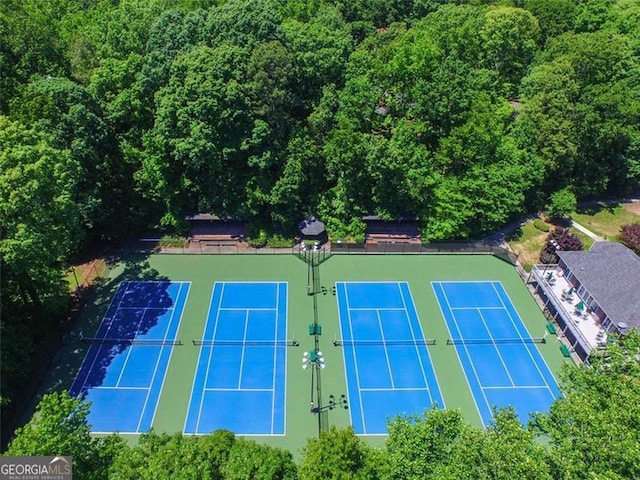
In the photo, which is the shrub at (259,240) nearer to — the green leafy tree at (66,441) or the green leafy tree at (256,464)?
the green leafy tree at (66,441)

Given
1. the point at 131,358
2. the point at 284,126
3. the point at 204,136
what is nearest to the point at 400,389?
the point at 131,358

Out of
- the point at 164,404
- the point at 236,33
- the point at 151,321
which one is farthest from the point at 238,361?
the point at 236,33

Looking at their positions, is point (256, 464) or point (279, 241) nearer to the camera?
point (256, 464)

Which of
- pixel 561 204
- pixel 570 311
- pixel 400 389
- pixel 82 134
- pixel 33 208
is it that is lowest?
pixel 400 389

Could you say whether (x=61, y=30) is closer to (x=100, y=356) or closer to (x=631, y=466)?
(x=100, y=356)

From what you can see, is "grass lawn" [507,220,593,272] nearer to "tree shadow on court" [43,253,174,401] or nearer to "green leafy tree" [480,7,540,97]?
"green leafy tree" [480,7,540,97]

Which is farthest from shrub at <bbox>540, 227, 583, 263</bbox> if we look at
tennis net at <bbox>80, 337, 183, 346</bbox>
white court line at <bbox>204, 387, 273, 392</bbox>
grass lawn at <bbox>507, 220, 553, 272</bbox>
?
tennis net at <bbox>80, 337, 183, 346</bbox>

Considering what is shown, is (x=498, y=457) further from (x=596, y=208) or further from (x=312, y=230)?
(x=596, y=208)
